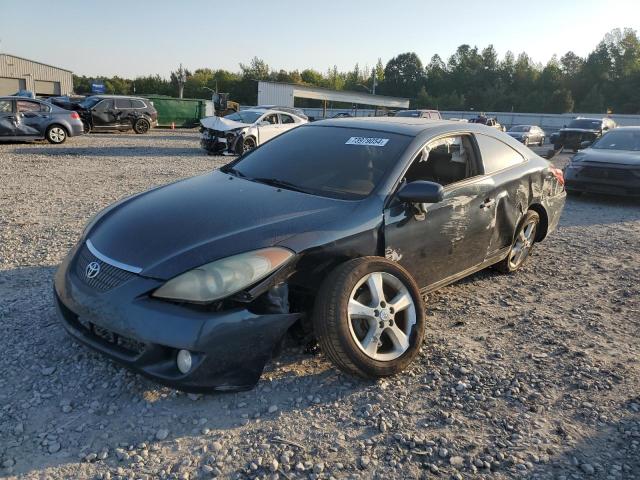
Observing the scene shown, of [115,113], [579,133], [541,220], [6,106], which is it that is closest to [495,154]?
[541,220]

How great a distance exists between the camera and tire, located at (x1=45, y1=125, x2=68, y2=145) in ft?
52.5

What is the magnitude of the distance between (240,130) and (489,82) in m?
100

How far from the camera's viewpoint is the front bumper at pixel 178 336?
2.54 meters

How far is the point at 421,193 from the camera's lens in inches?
131

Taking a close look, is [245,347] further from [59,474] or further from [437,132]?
[437,132]

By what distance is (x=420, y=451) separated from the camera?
250cm

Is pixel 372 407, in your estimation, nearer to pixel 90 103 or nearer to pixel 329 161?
pixel 329 161

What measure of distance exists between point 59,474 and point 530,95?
102m

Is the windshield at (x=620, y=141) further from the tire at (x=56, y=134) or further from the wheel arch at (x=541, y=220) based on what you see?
the tire at (x=56, y=134)

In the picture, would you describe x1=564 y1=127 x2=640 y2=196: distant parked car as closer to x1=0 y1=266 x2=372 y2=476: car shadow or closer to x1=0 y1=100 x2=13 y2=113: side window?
x1=0 y1=266 x2=372 y2=476: car shadow

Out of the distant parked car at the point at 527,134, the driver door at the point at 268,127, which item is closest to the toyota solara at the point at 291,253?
the driver door at the point at 268,127

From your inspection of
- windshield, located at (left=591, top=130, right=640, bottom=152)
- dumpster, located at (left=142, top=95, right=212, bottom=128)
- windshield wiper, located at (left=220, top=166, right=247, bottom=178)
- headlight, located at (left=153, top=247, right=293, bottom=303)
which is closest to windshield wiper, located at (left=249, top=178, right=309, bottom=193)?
windshield wiper, located at (left=220, top=166, right=247, bottom=178)

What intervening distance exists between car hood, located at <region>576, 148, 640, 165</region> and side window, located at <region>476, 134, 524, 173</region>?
5764mm

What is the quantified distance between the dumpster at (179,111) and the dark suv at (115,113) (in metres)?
5.77
